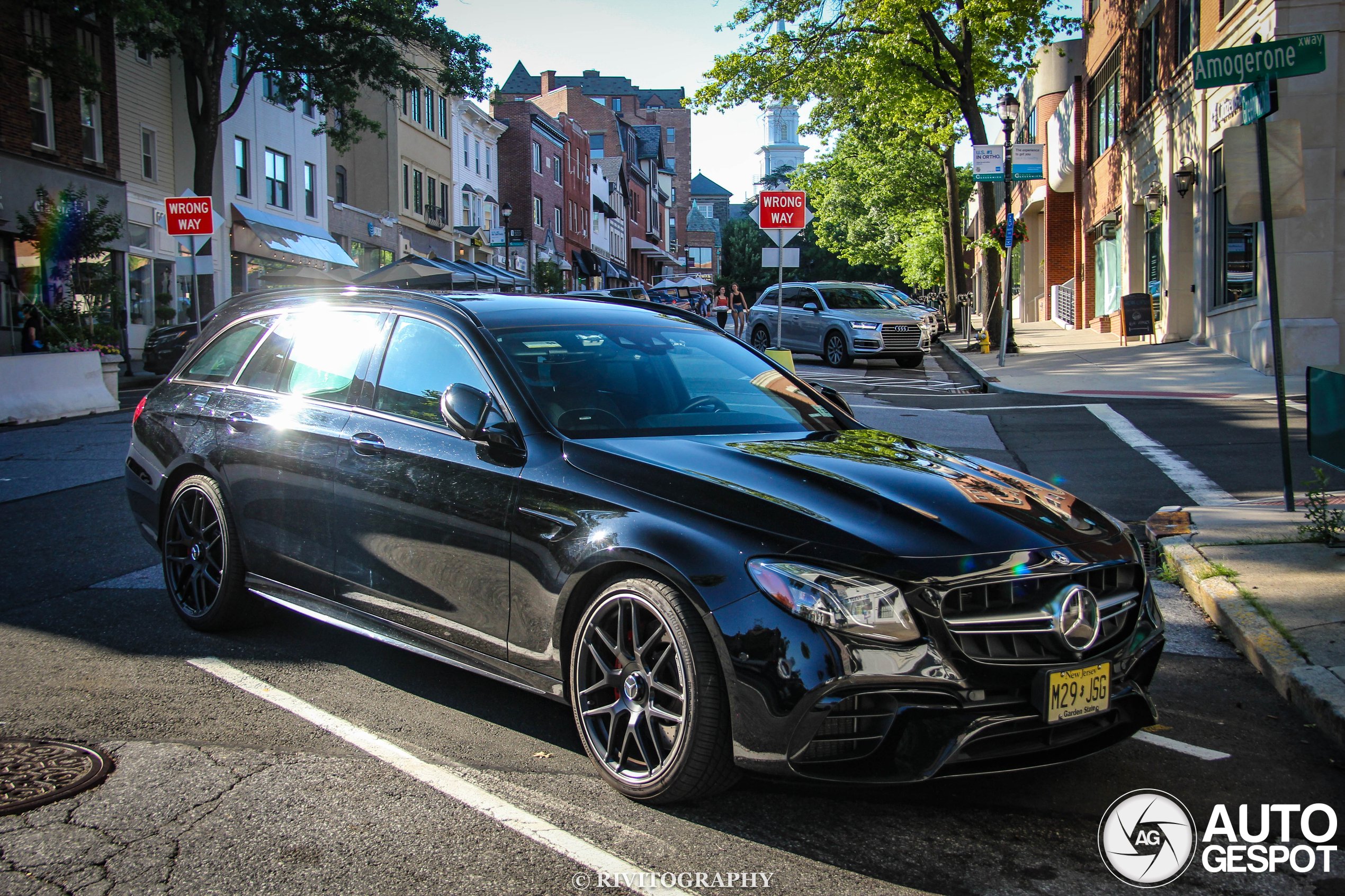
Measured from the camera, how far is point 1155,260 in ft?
88.4

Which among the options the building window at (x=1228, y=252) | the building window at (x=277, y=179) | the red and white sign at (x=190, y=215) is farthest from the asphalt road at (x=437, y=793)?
the building window at (x=277, y=179)

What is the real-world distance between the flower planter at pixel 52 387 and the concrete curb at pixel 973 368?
13.7m

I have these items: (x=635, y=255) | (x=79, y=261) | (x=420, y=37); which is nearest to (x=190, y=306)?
(x=79, y=261)

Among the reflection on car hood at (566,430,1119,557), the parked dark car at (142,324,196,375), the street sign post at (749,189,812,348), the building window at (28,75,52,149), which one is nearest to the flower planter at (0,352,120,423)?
the parked dark car at (142,324,196,375)

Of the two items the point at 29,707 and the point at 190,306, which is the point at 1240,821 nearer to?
the point at 29,707

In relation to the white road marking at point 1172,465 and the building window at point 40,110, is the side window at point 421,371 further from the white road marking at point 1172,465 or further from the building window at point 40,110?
the building window at point 40,110

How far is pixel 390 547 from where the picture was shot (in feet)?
14.4

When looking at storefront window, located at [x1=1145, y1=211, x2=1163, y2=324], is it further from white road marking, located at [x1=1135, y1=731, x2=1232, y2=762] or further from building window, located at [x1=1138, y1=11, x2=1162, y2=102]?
white road marking, located at [x1=1135, y1=731, x2=1232, y2=762]

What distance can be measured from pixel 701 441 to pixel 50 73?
25.6 metres

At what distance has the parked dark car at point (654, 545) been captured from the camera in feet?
10.4

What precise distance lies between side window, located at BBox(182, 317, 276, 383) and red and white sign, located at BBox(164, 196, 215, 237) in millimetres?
15645

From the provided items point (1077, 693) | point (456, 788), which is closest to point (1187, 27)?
point (1077, 693)

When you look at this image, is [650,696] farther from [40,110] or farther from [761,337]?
[40,110]

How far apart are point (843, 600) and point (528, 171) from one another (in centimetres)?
6119
